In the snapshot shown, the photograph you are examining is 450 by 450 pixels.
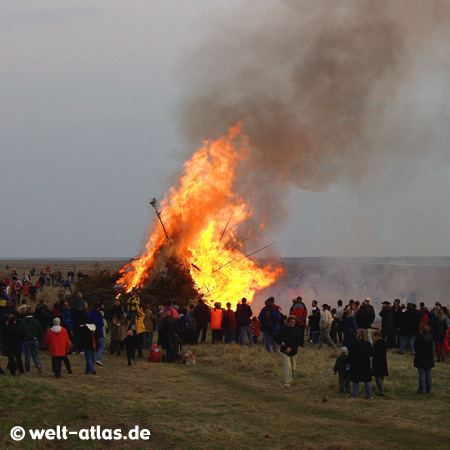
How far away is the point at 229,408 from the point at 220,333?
31.4 feet

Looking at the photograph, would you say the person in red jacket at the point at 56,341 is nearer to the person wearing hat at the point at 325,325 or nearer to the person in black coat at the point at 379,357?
the person in black coat at the point at 379,357

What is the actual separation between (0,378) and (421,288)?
65507mm

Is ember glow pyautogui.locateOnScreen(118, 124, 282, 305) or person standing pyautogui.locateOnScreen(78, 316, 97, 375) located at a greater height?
ember glow pyautogui.locateOnScreen(118, 124, 282, 305)

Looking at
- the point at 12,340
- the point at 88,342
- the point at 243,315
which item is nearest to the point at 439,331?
the point at 243,315

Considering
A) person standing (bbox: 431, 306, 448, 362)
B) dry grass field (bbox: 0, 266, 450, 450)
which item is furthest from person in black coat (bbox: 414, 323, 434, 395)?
person standing (bbox: 431, 306, 448, 362)

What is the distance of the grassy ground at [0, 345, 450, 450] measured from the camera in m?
11.6

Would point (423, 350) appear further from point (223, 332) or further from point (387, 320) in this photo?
point (223, 332)

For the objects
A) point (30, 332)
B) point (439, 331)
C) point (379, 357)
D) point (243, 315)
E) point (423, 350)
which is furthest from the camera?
point (243, 315)

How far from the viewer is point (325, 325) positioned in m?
22.6

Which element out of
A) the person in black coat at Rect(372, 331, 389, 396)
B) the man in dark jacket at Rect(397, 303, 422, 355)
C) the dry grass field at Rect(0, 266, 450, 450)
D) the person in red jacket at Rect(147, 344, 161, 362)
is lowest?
the dry grass field at Rect(0, 266, 450, 450)

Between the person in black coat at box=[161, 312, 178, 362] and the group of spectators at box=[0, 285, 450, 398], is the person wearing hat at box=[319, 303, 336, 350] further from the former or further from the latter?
the person in black coat at box=[161, 312, 178, 362]

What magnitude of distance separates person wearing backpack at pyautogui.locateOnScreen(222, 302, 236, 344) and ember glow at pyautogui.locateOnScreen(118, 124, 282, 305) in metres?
7.66

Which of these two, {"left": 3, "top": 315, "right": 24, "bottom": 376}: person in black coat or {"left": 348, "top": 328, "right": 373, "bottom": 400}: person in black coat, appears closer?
{"left": 348, "top": 328, "right": 373, "bottom": 400}: person in black coat

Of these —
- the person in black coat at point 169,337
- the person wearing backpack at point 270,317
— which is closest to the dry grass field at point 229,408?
the person in black coat at point 169,337
